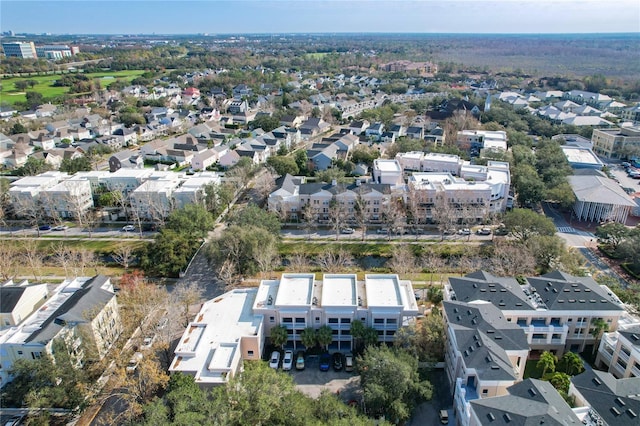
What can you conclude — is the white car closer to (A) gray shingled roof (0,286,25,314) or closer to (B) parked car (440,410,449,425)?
(B) parked car (440,410,449,425)

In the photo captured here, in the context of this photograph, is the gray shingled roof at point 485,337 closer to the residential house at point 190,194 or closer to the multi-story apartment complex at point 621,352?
the multi-story apartment complex at point 621,352

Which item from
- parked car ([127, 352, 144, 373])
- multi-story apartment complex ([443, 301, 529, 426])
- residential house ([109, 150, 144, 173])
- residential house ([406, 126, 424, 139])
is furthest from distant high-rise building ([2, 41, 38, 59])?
multi-story apartment complex ([443, 301, 529, 426])

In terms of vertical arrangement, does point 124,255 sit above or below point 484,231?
above

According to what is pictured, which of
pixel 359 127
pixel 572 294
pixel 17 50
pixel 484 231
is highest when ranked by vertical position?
pixel 17 50

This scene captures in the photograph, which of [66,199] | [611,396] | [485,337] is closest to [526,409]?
[611,396]

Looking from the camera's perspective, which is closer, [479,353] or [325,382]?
[479,353]

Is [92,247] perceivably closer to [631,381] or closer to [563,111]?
[631,381]

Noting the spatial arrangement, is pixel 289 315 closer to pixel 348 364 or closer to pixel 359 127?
pixel 348 364

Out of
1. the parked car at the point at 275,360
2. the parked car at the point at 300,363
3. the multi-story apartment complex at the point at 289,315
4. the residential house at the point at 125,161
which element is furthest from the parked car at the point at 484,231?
the residential house at the point at 125,161
